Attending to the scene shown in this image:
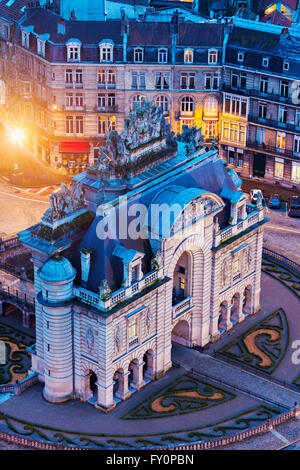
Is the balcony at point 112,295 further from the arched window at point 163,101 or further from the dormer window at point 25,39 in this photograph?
the dormer window at point 25,39

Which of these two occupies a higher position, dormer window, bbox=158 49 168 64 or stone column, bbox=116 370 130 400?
dormer window, bbox=158 49 168 64

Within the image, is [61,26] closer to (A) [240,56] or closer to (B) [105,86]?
(B) [105,86]

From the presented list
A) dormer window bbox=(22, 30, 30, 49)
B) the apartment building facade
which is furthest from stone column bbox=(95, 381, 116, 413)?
dormer window bbox=(22, 30, 30, 49)

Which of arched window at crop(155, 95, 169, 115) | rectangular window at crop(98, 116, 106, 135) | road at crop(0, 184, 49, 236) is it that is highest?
arched window at crop(155, 95, 169, 115)

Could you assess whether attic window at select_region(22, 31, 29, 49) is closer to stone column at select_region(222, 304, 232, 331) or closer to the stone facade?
the stone facade

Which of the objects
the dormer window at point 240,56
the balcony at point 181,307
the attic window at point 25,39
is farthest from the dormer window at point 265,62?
the balcony at point 181,307

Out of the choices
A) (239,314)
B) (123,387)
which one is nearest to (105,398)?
(123,387)
